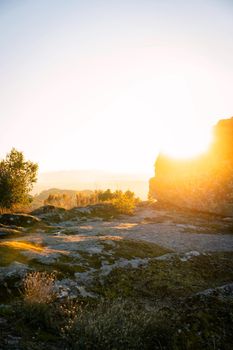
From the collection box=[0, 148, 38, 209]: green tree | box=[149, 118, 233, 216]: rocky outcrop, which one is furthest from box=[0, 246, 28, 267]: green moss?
box=[149, 118, 233, 216]: rocky outcrop

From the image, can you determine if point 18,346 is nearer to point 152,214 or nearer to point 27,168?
point 152,214

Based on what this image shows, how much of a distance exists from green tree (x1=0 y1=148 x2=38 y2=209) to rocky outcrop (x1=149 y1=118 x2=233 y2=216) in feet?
41.6

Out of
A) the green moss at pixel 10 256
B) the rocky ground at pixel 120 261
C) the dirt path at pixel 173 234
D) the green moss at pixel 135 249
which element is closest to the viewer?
the rocky ground at pixel 120 261

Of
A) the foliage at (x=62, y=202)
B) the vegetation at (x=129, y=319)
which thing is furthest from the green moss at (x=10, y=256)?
the foliage at (x=62, y=202)

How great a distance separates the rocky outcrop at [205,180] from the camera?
25.1m

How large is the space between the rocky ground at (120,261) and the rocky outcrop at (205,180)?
583 centimetres

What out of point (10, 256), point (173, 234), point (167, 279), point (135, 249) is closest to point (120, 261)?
point (135, 249)

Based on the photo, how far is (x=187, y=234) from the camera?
18.2 metres

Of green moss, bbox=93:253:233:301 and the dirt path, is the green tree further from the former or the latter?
green moss, bbox=93:253:233:301

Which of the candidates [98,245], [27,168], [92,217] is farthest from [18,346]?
[27,168]

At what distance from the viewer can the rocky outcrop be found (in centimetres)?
2511

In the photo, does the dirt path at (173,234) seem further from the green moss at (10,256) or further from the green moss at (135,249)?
the green moss at (10,256)

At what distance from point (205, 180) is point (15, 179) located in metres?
16.8

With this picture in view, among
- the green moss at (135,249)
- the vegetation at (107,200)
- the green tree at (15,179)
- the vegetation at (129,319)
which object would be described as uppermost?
the green tree at (15,179)
